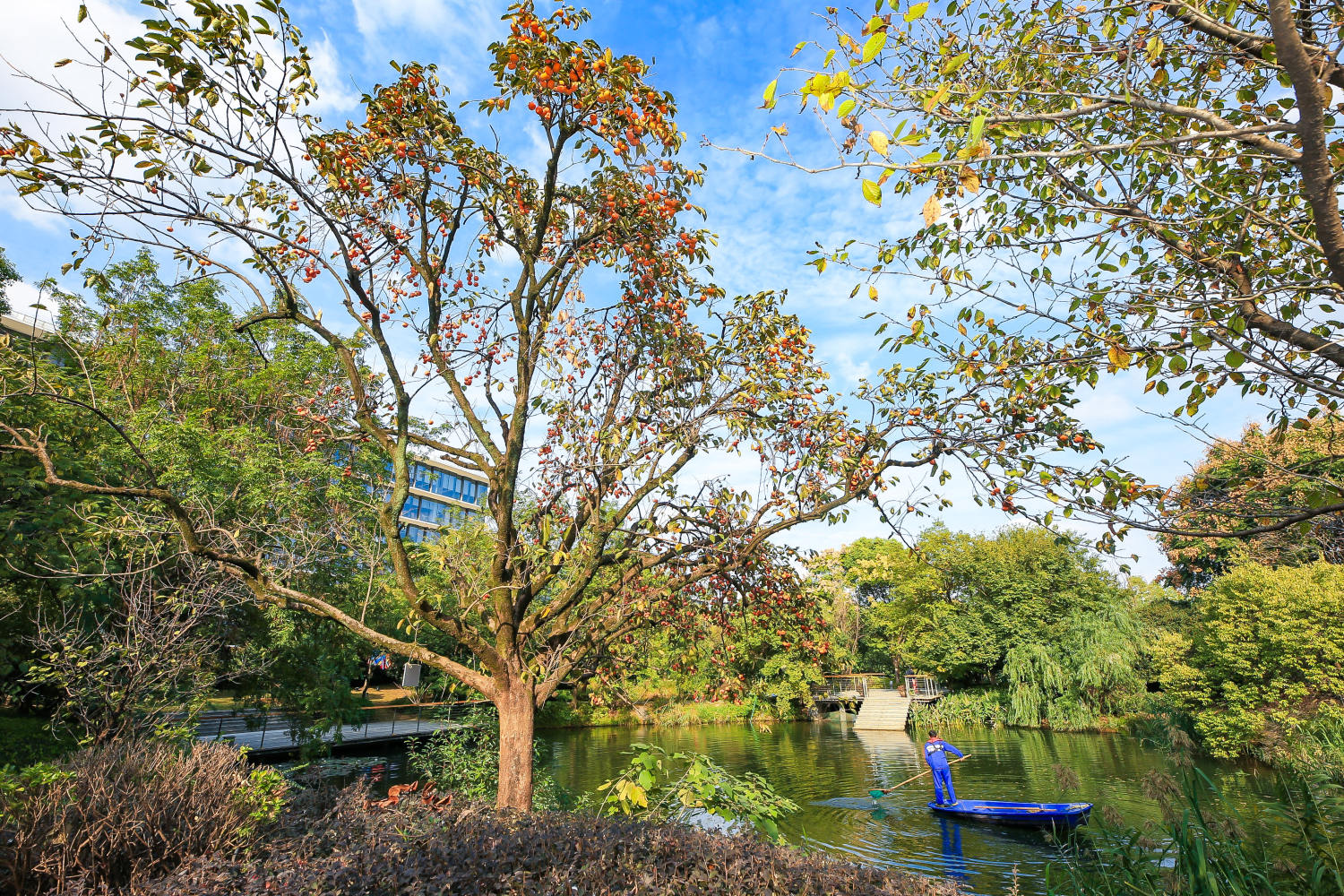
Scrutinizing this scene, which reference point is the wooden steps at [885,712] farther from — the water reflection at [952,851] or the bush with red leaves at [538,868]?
the bush with red leaves at [538,868]

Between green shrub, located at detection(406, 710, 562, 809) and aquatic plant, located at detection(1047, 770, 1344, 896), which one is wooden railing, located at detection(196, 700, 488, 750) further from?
aquatic plant, located at detection(1047, 770, 1344, 896)

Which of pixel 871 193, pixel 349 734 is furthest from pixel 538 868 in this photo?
pixel 349 734

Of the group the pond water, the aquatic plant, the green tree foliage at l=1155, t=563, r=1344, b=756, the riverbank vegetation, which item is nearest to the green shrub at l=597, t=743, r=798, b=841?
the riverbank vegetation

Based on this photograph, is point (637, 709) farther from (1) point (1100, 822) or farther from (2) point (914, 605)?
(2) point (914, 605)

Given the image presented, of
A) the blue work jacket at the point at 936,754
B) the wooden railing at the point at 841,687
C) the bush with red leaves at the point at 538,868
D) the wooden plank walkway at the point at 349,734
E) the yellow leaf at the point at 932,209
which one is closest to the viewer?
the yellow leaf at the point at 932,209

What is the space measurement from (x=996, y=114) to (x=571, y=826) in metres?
4.48

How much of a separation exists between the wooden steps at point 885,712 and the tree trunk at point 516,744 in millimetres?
30180

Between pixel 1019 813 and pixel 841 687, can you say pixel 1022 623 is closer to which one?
pixel 841 687

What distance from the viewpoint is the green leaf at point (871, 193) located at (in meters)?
2.14

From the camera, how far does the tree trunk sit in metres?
6.06

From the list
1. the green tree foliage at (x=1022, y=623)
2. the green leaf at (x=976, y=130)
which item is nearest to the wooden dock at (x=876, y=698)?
the green tree foliage at (x=1022, y=623)

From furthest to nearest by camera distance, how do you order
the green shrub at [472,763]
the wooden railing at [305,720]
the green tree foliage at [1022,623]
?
1. the green tree foliage at [1022,623]
2. the wooden railing at [305,720]
3. the green shrub at [472,763]

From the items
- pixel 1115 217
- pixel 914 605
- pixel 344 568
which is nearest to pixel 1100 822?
pixel 1115 217

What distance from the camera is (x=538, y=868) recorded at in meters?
3.49
